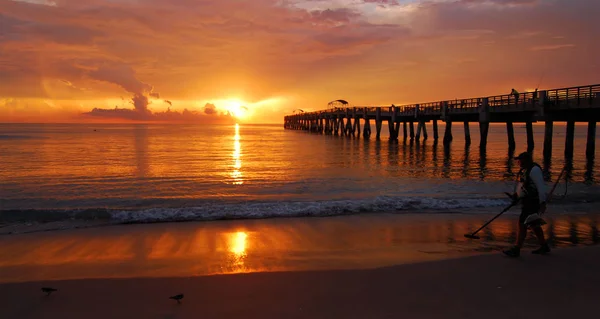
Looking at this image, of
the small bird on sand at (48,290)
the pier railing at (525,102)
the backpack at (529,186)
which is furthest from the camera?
the pier railing at (525,102)

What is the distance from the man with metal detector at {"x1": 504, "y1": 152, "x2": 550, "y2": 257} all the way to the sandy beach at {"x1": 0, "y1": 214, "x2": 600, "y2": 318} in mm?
448

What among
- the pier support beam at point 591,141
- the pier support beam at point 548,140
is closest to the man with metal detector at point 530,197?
the pier support beam at point 548,140

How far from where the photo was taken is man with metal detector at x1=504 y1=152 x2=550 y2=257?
6258 millimetres

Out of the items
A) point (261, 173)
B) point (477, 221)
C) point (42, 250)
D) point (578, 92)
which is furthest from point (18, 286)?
point (578, 92)

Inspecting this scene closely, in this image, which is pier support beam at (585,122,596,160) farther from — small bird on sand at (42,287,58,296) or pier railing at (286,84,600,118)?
small bird on sand at (42,287,58,296)

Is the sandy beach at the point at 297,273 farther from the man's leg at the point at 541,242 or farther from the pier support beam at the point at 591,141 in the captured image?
the pier support beam at the point at 591,141

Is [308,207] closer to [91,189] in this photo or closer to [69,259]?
[69,259]

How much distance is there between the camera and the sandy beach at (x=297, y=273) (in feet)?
15.6

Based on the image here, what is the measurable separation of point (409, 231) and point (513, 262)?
2.59m

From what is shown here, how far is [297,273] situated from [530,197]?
400 cm

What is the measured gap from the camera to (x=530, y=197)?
6430 mm

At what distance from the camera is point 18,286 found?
548 centimetres

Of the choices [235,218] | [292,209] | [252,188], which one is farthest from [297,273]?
[252,188]

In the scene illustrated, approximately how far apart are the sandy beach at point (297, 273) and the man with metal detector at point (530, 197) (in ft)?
1.47
